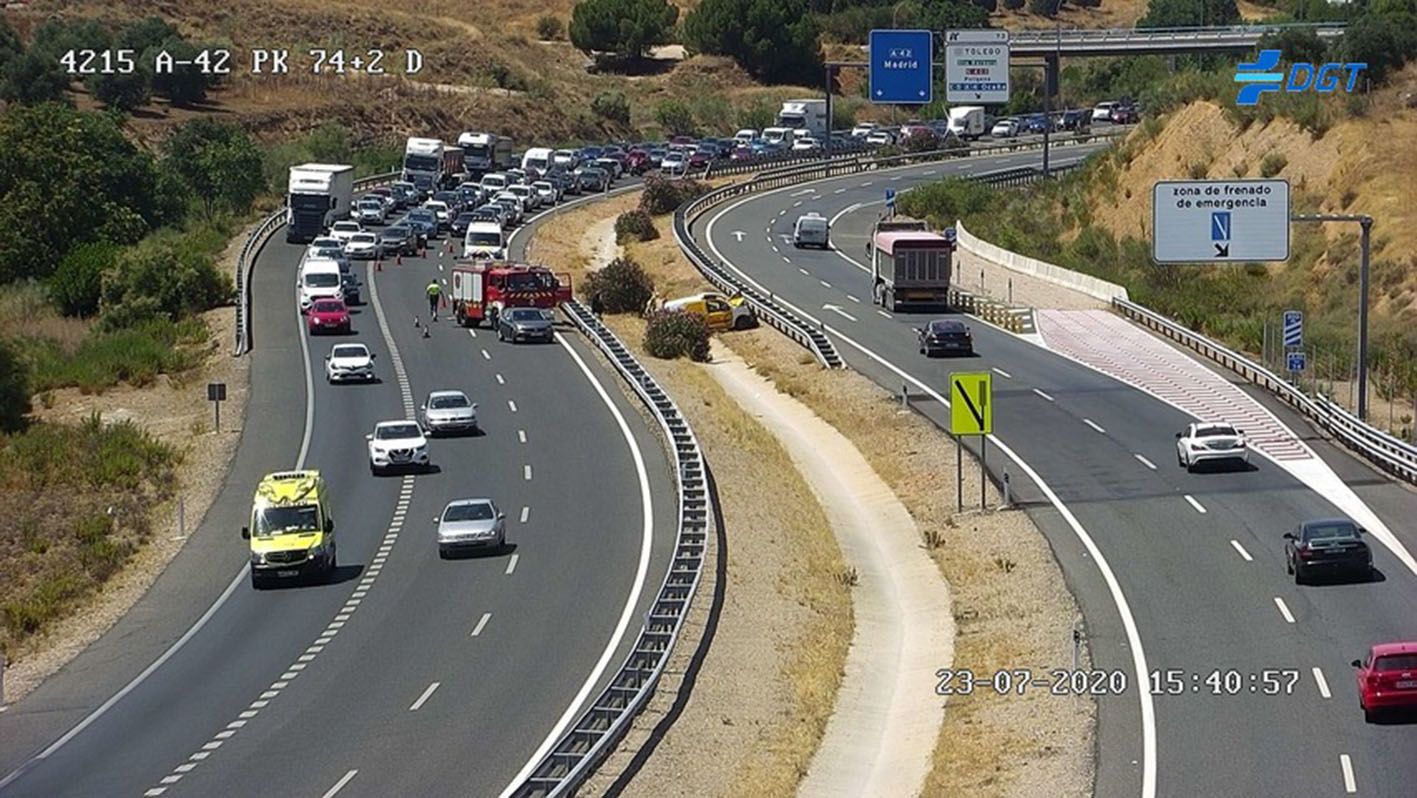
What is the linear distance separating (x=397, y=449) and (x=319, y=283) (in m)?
27.9

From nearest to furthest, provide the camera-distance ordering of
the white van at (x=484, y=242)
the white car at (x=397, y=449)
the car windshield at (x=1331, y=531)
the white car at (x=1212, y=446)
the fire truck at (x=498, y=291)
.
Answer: the car windshield at (x=1331, y=531)
the white car at (x=1212, y=446)
the white car at (x=397, y=449)
the fire truck at (x=498, y=291)
the white van at (x=484, y=242)

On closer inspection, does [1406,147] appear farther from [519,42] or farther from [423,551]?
[519,42]

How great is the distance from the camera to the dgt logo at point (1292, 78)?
99.8m

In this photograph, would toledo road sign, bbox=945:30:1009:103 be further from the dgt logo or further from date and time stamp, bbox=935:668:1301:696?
date and time stamp, bbox=935:668:1301:696

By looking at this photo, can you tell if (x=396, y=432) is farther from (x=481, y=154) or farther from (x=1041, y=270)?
(x=481, y=154)

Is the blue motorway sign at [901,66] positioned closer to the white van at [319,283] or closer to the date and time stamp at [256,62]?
the white van at [319,283]

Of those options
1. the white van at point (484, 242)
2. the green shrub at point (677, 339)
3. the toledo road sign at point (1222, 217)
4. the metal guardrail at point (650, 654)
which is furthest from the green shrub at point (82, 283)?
the toledo road sign at point (1222, 217)

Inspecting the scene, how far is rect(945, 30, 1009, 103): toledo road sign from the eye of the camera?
92250 mm

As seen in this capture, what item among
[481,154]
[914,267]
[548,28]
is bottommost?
[914,267]

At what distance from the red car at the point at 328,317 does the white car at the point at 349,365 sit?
8321 millimetres

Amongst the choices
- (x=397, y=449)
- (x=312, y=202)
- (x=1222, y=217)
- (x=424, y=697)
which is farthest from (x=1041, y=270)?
(x=424, y=697)

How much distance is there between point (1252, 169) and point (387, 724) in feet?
242

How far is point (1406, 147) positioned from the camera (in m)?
90.4

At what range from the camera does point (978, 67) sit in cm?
9256
